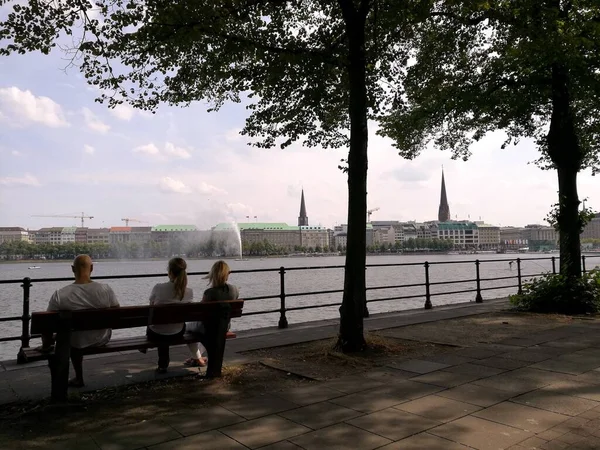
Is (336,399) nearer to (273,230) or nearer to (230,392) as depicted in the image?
(230,392)

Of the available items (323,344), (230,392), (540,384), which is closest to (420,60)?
(323,344)

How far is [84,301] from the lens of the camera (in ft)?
17.2

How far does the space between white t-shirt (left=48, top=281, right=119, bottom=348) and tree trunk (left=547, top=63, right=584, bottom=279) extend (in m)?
10.9

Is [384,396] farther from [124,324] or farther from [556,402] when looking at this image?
[124,324]

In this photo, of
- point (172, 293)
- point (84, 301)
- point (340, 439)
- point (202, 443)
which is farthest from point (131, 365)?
point (340, 439)

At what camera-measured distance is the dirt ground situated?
427 cm

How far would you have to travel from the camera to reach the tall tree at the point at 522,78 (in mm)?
10125

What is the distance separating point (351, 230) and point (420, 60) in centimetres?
666

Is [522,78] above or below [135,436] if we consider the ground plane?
above

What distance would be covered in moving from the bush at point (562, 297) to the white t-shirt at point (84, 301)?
970cm

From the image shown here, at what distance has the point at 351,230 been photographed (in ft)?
24.3

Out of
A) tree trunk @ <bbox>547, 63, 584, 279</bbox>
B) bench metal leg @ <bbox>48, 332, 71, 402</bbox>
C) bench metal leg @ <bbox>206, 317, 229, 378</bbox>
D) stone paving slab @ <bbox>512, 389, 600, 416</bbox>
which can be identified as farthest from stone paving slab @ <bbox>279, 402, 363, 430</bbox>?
tree trunk @ <bbox>547, 63, 584, 279</bbox>

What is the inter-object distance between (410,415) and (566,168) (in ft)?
33.8

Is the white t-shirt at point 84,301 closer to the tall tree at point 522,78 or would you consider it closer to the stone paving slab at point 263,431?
the stone paving slab at point 263,431
